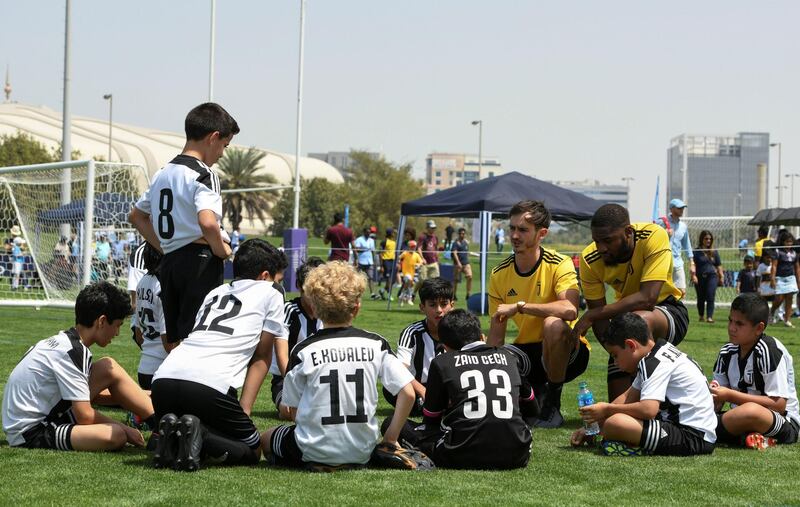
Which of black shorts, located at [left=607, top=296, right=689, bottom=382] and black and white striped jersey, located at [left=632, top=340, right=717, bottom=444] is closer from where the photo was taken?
black and white striped jersey, located at [left=632, top=340, right=717, bottom=444]

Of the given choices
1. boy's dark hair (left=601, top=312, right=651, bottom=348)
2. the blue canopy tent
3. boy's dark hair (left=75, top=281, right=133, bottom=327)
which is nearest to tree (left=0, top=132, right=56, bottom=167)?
the blue canopy tent

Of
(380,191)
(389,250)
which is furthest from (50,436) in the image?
(380,191)

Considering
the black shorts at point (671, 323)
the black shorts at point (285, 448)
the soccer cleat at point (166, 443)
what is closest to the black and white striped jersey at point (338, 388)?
the black shorts at point (285, 448)

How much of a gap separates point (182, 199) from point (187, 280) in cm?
48

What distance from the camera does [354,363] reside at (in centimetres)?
498

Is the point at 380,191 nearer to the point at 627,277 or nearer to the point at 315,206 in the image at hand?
the point at 315,206

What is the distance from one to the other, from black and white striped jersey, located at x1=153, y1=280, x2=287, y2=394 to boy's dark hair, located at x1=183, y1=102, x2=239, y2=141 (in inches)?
39.7

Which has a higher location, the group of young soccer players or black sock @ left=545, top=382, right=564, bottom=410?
the group of young soccer players

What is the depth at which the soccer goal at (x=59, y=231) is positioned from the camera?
17.9 metres

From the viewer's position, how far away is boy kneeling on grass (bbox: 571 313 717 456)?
5.72m

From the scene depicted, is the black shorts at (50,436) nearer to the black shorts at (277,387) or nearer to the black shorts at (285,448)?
the black shorts at (285,448)

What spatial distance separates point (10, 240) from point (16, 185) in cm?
167

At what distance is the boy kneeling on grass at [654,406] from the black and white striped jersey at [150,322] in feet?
9.64

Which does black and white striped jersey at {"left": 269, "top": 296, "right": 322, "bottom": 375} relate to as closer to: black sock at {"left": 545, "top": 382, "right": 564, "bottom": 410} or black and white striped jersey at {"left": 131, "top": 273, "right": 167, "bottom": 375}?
black and white striped jersey at {"left": 131, "top": 273, "right": 167, "bottom": 375}
